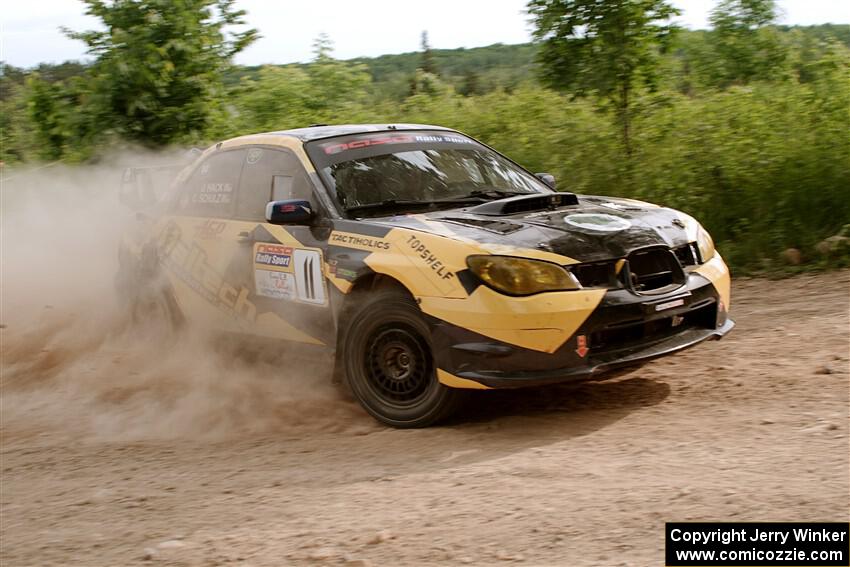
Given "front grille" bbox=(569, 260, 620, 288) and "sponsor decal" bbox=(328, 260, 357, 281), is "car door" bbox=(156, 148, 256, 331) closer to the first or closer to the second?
"sponsor decal" bbox=(328, 260, 357, 281)

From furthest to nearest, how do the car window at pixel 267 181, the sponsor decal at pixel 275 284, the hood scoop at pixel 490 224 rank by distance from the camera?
the car window at pixel 267 181
the sponsor decal at pixel 275 284
the hood scoop at pixel 490 224

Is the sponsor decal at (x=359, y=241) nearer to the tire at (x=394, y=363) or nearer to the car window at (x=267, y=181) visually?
the tire at (x=394, y=363)

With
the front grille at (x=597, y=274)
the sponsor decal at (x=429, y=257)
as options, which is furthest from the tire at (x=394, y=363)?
the front grille at (x=597, y=274)

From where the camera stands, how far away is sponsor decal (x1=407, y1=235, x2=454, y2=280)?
16.3 ft

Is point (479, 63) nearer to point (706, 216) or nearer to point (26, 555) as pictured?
point (706, 216)

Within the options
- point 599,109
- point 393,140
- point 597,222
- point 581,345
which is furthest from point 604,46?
point 581,345

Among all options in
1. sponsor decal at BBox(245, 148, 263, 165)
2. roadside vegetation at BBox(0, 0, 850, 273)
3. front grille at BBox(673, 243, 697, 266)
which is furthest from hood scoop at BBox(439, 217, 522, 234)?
roadside vegetation at BBox(0, 0, 850, 273)

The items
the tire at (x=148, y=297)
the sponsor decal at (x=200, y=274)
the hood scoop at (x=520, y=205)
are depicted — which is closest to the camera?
the hood scoop at (x=520, y=205)

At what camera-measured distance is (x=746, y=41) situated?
16.2 meters

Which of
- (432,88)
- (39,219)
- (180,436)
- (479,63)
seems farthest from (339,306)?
(479,63)

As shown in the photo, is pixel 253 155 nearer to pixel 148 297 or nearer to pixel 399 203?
pixel 399 203

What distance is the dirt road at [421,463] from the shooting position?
12.0ft

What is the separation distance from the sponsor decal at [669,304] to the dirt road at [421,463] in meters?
0.59

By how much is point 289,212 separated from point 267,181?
79 centimetres
